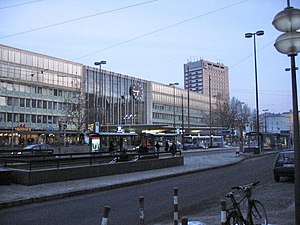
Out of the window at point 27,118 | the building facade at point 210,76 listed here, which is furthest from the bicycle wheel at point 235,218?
the building facade at point 210,76

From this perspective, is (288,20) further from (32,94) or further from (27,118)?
(32,94)

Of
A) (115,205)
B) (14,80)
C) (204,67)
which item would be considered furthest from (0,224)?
(204,67)

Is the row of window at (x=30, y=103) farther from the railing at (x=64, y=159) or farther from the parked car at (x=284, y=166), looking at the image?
the parked car at (x=284, y=166)

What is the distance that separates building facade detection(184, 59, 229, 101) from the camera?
10438 cm

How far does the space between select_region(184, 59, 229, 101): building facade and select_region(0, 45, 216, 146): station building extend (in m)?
13.4

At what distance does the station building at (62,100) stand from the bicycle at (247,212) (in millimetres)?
47410

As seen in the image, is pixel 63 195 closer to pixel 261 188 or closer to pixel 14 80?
pixel 261 188

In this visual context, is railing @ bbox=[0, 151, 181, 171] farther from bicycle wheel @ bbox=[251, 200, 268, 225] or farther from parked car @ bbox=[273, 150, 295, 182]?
bicycle wheel @ bbox=[251, 200, 268, 225]

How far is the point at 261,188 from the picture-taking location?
49.8 ft

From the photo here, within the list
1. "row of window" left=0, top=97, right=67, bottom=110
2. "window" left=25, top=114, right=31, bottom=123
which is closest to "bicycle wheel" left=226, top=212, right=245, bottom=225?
"row of window" left=0, top=97, right=67, bottom=110

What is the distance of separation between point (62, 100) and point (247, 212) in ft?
273

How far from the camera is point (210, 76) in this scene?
9969 centimetres

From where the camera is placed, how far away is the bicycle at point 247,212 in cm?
684

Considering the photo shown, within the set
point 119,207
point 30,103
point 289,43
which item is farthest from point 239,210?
point 30,103
